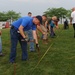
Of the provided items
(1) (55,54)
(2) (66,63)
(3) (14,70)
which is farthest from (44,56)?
(3) (14,70)

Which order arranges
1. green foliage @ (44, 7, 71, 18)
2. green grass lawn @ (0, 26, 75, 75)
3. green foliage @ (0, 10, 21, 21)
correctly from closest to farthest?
green grass lawn @ (0, 26, 75, 75)
green foliage @ (0, 10, 21, 21)
green foliage @ (44, 7, 71, 18)

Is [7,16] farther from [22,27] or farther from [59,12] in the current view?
[22,27]

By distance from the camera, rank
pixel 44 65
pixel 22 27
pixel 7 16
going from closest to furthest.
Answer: pixel 22 27 → pixel 44 65 → pixel 7 16

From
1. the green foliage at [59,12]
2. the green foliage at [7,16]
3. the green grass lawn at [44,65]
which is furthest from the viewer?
the green foliage at [59,12]

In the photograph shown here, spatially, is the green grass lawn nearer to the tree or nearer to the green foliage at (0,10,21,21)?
the green foliage at (0,10,21,21)

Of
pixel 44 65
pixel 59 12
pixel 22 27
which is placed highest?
pixel 59 12

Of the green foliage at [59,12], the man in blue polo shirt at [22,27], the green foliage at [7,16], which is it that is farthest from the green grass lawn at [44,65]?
the green foliage at [59,12]

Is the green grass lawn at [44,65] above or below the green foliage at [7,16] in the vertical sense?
below

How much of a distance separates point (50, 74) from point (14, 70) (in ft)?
3.77

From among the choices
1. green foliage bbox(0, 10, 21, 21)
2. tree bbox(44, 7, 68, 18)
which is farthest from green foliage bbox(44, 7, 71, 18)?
green foliage bbox(0, 10, 21, 21)

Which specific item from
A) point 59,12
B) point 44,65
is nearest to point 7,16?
point 59,12

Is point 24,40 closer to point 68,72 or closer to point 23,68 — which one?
point 23,68

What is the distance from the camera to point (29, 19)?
8211 millimetres

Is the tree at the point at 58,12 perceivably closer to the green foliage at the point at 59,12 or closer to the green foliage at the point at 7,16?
the green foliage at the point at 59,12
